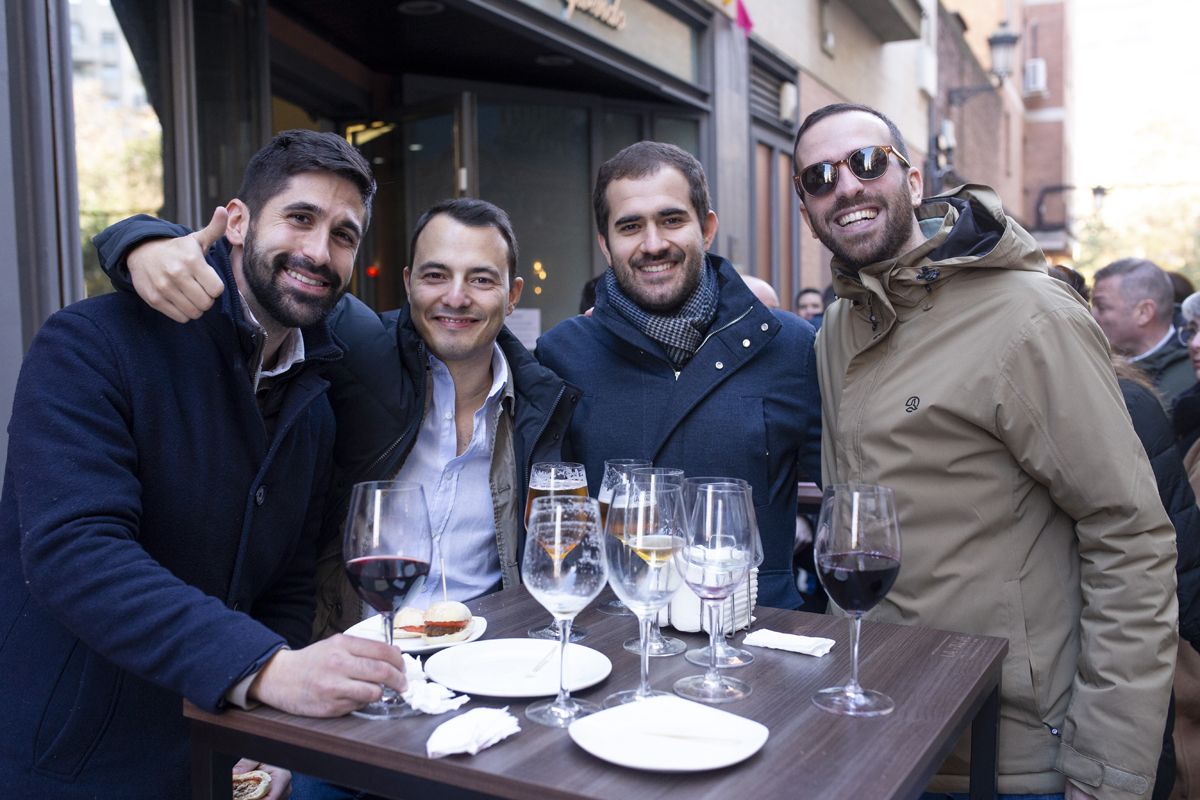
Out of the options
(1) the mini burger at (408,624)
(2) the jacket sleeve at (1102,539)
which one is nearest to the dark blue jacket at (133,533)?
(1) the mini burger at (408,624)

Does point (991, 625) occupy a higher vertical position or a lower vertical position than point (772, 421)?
lower

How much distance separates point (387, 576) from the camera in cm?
152

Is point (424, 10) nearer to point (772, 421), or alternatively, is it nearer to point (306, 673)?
point (772, 421)

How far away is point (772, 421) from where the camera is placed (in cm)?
262

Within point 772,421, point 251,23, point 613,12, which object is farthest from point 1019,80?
point 772,421

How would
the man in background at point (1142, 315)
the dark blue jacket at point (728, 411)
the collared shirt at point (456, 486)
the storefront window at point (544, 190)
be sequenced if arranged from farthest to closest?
the storefront window at point (544, 190)
the man in background at point (1142, 315)
the dark blue jacket at point (728, 411)
the collared shirt at point (456, 486)

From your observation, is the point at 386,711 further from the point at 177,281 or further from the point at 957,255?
the point at 957,255

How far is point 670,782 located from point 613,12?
677 centimetres

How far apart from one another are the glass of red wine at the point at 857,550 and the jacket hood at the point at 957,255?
0.79 m

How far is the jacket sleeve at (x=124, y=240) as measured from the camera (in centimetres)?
191

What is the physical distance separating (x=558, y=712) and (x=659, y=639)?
42 centimetres

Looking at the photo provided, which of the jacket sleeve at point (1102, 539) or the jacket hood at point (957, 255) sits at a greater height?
the jacket hood at point (957, 255)

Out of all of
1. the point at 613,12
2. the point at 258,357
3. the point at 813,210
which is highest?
the point at 613,12

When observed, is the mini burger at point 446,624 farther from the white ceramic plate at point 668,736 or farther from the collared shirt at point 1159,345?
the collared shirt at point 1159,345
